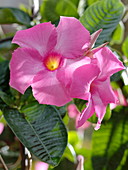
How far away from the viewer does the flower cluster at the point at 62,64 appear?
406mm

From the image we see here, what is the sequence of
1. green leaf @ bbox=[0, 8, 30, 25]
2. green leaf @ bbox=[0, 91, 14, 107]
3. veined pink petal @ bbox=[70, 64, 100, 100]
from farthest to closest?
1. green leaf @ bbox=[0, 8, 30, 25]
2. green leaf @ bbox=[0, 91, 14, 107]
3. veined pink petal @ bbox=[70, 64, 100, 100]

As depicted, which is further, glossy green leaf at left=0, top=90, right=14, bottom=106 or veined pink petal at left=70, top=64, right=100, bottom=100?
glossy green leaf at left=0, top=90, right=14, bottom=106

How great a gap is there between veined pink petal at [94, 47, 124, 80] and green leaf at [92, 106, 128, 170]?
10.7 inches

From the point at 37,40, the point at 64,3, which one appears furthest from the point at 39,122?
the point at 64,3

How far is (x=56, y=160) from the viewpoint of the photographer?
0.47 metres

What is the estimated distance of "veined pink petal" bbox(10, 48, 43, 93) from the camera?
41cm

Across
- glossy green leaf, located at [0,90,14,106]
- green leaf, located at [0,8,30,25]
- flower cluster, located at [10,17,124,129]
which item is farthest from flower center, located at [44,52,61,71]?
green leaf, located at [0,8,30,25]

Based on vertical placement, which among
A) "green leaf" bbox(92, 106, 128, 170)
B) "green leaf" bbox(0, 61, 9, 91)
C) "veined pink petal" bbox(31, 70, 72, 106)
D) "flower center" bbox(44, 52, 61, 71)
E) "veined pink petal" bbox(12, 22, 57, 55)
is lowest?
"green leaf" bbox(92, 106, 128, 170)

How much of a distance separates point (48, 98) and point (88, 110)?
0.05 metres

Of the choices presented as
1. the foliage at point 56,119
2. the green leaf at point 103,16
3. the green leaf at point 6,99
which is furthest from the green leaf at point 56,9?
the green leaf at point 6,99

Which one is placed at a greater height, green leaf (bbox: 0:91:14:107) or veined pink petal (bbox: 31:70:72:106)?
veined pink petal (bbox: 31:70:72:106)

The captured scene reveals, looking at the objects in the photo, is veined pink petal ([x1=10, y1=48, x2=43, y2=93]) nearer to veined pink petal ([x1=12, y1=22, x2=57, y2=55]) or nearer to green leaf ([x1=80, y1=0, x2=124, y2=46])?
veined pink petal ([x1=12, y1=22, x2=57, y2=55])

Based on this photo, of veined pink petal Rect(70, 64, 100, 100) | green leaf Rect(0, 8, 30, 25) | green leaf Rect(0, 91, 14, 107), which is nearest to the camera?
veined pink petal Rect(70, 64, 100, 100)

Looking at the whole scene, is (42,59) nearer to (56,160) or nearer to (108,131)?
(56,160)
